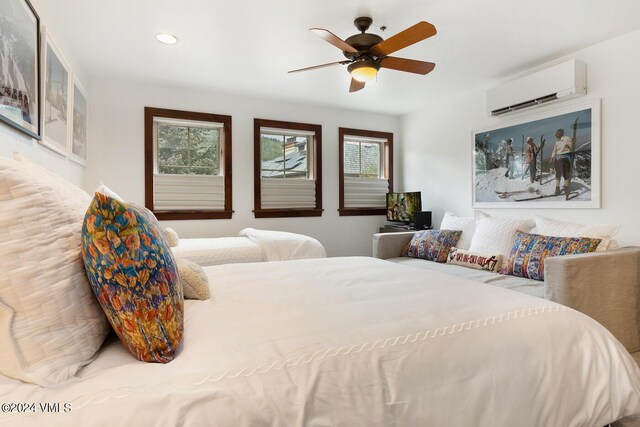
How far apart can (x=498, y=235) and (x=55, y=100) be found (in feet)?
11.7

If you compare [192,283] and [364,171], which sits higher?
[364,171]

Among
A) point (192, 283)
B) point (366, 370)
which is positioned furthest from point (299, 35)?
point (366, 370)

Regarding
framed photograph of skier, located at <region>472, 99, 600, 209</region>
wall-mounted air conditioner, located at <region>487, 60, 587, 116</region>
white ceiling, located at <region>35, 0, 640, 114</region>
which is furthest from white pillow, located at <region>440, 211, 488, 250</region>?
white ceiling, located at <region>35, 0, 640, 114</region>

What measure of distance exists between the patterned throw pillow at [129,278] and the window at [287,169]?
3.55 m

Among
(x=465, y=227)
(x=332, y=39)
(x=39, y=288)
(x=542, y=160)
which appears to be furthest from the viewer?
(x=465, y=227)

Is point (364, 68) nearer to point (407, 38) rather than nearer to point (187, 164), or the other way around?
point (407, 38)

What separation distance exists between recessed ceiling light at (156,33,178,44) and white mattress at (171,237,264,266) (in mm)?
1747

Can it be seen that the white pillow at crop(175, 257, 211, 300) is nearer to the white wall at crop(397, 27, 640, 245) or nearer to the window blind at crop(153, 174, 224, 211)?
the window blind at crop(153, 174, 224, 211)

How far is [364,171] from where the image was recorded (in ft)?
17.0

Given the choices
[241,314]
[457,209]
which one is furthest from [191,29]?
[457,209]

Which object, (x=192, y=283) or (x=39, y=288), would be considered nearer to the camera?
(x=39, y=288)

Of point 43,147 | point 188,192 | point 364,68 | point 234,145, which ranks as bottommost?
point 188,192

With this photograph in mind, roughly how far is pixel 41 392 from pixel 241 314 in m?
0.55

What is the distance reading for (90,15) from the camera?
2473 mm
